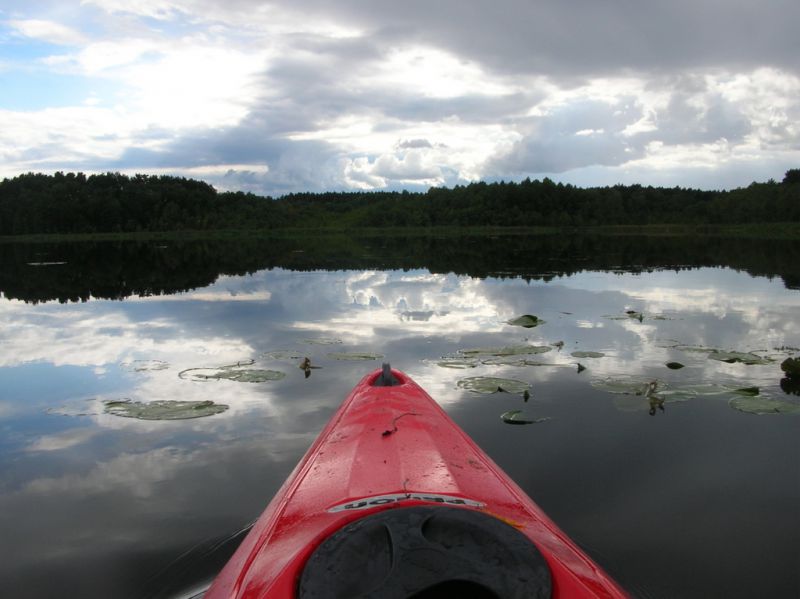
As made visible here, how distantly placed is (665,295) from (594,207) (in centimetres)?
7859

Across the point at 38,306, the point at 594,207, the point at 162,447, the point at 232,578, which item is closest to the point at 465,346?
the point at 162,447

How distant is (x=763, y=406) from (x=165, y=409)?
6.22 metres

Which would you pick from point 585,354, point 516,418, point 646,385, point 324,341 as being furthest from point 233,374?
point 646,385

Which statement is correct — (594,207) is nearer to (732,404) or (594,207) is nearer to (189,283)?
(189,283)

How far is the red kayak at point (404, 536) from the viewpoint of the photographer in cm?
199

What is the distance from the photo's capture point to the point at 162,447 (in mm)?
5609

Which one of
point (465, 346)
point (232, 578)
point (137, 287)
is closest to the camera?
point (232, 578)

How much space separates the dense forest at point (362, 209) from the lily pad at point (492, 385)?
2714 inches

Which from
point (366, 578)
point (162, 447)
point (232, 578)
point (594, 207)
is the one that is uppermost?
point (594, 207)

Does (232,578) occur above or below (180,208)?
below

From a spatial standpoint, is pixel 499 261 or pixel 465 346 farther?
pixel 499 261

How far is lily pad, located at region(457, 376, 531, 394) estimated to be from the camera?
694 cm

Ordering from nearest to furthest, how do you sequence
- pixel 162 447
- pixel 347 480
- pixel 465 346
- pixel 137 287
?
pixel 347 480 → pixel 162 447 → pixel 465 346 → pixel 137 287

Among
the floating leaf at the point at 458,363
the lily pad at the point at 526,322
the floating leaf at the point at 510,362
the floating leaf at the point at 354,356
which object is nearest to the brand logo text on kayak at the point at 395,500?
the floating leaf at the point at 458,363
